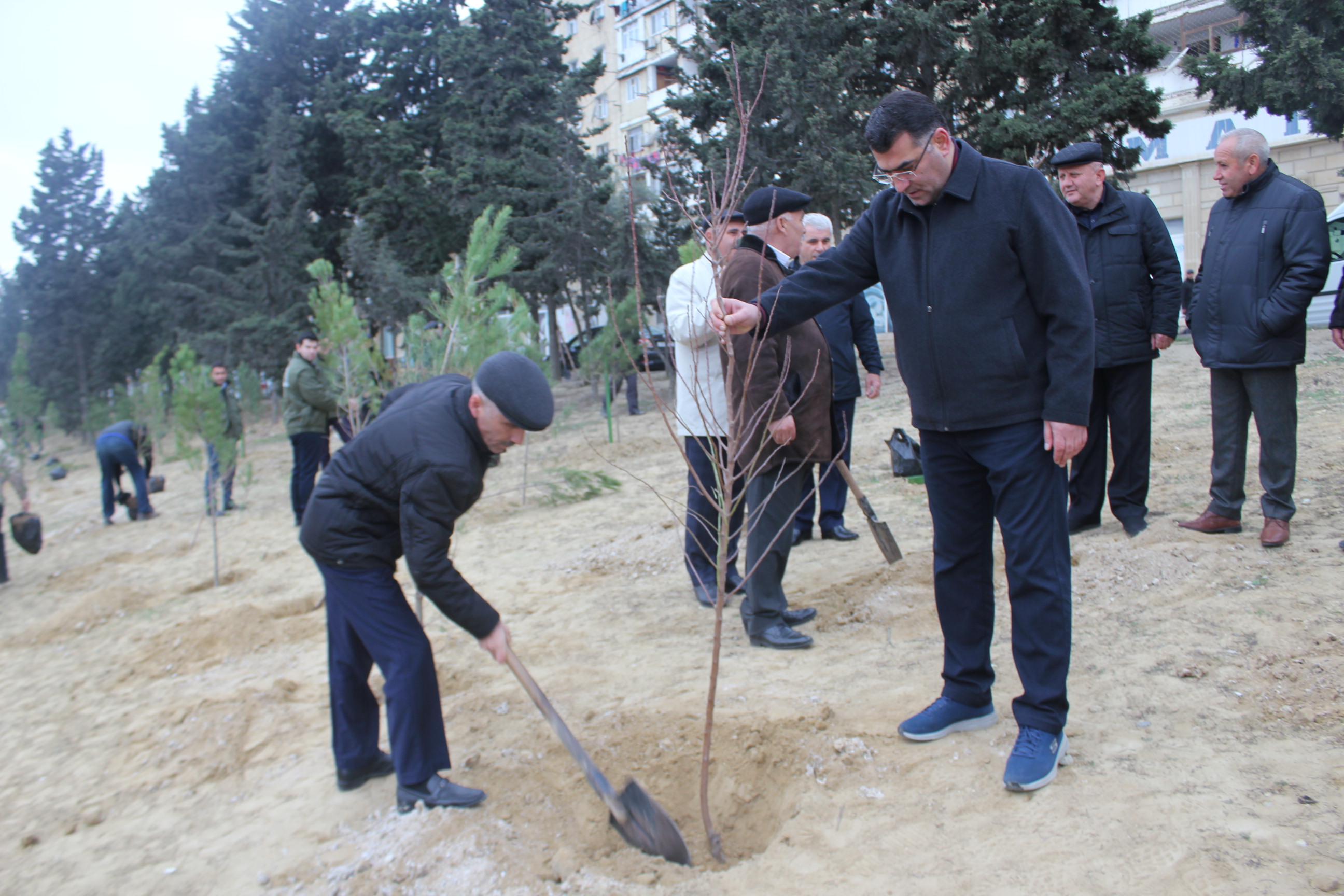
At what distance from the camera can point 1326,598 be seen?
331cm

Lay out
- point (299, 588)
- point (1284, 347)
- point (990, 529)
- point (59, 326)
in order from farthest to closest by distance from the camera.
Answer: point (59, 326), point (299, 588), point (1284, 347), point (990, 529)

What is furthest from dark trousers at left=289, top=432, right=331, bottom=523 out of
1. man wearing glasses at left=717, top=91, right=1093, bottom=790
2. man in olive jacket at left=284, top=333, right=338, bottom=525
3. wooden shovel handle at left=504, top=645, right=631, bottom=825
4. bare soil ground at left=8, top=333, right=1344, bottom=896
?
man wearing glasses at left=717, top=91, right=1093, bottom=790

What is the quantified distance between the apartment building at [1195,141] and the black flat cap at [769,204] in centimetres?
2114

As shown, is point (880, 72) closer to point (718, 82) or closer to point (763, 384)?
point (718, 82)

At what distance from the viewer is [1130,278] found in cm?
431

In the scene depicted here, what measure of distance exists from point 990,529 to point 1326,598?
1.50m

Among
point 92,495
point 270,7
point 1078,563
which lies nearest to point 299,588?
point 1078,563

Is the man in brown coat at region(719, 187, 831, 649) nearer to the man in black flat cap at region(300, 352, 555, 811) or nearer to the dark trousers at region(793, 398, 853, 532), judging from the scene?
the man in black flat cap at region(300, 352, 555, 811)

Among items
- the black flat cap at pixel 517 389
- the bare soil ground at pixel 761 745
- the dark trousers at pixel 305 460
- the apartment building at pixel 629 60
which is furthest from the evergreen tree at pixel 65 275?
the black flat cap at pixel 517 389

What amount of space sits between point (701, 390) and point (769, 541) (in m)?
0.70

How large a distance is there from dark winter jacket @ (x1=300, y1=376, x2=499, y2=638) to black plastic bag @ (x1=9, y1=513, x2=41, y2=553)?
7.98 metres

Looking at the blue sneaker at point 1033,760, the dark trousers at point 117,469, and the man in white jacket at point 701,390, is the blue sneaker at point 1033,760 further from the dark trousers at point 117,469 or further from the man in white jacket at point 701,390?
the dark trousers at point 117,469

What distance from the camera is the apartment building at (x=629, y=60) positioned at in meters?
35.2

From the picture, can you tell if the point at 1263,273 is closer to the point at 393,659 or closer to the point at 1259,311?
the point at 1259,311
